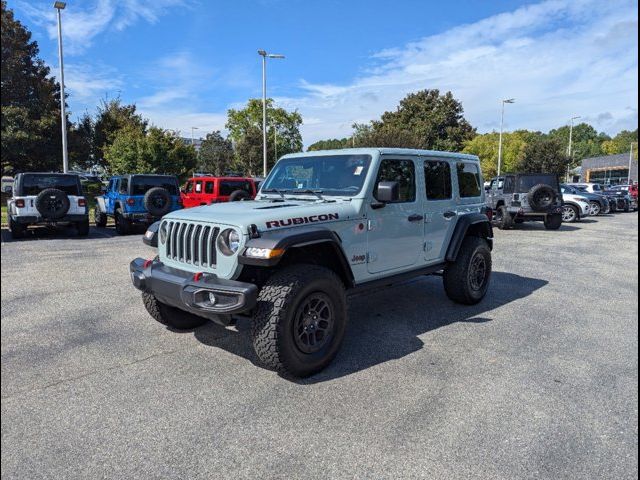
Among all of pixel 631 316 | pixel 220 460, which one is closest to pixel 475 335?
pixel 631 316

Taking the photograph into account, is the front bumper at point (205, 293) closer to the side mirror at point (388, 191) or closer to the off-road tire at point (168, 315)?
the off-road tire at point (168, 315)

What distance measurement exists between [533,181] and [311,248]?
14.1 m

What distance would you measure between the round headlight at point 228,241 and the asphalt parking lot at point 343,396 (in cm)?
102

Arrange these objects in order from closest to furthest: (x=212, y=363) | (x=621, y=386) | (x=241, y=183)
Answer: (x=621, y=386) → (x=212, y=363) → (x=241, y=183)

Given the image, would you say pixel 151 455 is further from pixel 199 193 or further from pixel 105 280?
pixel 199 193

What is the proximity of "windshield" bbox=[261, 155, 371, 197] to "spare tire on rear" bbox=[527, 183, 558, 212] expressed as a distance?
12.3 meters

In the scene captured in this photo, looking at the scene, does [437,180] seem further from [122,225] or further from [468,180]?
[122,225]

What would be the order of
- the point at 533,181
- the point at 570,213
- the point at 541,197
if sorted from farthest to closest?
the point at 570,213
the point at 533,181
the point at 541,197

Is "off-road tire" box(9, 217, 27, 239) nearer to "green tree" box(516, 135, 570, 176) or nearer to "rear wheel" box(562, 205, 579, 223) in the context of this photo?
"rear wheel" box(562, 205, 579, 223)

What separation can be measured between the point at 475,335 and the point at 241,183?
11242 millimetres

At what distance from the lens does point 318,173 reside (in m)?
4.91

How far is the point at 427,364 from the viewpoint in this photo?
4.07 meters

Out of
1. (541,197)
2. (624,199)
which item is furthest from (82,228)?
(624,199)

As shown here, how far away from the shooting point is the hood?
3.69 metres
